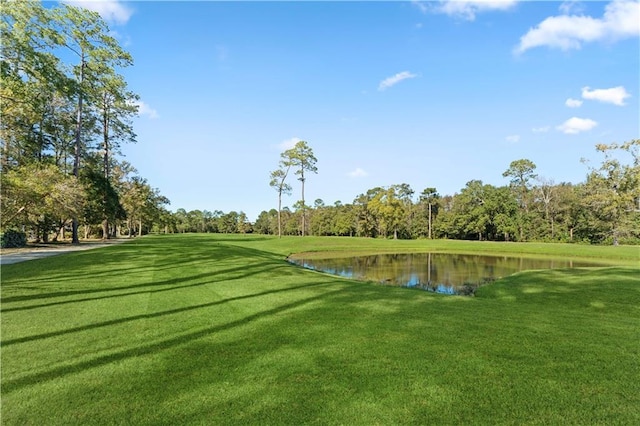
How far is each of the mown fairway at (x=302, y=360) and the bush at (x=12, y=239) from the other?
15348 millimetres

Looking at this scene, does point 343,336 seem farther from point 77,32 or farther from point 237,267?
point 77,32

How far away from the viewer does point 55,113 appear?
2622 centimetres

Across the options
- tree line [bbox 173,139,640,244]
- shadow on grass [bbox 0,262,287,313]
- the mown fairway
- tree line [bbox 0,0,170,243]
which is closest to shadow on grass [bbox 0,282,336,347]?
the mown fairway

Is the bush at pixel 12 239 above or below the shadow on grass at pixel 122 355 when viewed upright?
above

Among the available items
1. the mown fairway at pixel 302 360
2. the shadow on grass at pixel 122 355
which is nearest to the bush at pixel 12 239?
the mown fairway at pixel 302 360

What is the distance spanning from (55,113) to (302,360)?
31.8 metres

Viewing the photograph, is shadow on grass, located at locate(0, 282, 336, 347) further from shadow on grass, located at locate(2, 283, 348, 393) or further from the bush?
the bush

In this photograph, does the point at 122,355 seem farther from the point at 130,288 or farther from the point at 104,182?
the point at 104,182

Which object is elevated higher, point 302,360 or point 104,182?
point 104,182

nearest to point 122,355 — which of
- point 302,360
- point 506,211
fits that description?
point 302,360

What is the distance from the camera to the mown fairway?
2.97 metres

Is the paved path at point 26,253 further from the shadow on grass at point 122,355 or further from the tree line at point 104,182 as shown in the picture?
the shadow on grass at point 122,355

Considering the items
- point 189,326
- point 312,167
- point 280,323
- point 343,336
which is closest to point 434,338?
point 343,336

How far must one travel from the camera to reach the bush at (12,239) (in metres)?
19.1
